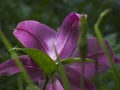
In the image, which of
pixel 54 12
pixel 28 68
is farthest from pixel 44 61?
pixel 54 12

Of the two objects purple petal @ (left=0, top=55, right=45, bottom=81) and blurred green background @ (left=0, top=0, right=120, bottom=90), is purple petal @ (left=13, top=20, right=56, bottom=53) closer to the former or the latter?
purple petal @ (left=0, top=55, right=45, bottom=81)

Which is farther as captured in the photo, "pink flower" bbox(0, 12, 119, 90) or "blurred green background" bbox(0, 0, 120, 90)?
"blurred green background" bbox(0, 0, 120, 90)

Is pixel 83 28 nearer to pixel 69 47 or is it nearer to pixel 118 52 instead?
pixel 69 47

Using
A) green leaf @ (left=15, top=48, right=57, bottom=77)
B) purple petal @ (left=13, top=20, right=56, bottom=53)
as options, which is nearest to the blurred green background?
purple petal @ (left=13, top=20, right=56, bottom=53)

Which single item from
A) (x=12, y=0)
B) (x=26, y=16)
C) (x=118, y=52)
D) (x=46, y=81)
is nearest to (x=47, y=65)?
(x=46, y=81)

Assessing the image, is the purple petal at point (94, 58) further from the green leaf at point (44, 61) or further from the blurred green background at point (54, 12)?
the blurred green background at point (54, 12)

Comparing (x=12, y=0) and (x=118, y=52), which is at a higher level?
(x=12, y=0)
